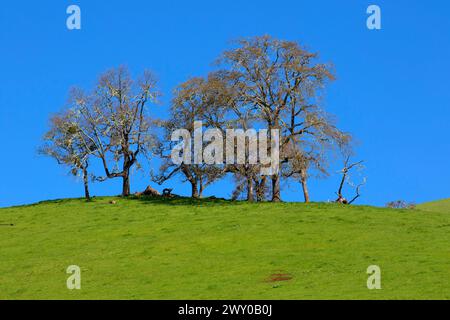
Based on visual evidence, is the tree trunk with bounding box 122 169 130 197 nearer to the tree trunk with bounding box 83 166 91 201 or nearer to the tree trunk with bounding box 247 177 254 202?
the tree trunk with bounding box 83 166 91 201

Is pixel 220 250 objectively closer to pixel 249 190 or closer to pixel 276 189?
pixel 249 190

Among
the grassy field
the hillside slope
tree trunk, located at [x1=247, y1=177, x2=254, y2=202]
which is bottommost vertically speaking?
the hillside slope

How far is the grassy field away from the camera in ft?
119

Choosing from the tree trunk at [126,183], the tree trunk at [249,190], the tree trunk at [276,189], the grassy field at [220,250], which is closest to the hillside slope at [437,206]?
the tree trunk at [276,189]

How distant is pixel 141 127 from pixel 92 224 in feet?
53.9

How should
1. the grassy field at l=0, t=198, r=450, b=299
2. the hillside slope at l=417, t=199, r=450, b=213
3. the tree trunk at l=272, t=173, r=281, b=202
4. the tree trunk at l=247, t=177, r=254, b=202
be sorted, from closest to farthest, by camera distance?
the grassy field at l=0, t=198, r=450, b=299 < the tree trunk at l=247, t=177, r=254, b=202 < the tree trunk at l=272, t=173, r=281, b=202 < the hillside slope at l=417, t=199, r=450, b=213

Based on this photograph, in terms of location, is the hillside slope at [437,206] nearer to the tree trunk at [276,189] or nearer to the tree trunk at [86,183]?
the tree trunk at [276,189]

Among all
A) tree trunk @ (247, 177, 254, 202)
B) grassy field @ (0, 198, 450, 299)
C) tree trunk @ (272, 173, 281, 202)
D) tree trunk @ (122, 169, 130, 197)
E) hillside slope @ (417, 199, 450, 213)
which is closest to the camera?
grassy field @ (0, 198, 450, 299)

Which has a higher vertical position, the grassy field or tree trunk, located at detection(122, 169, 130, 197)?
tree trunk, located at detection(122, 169, 130, 197)

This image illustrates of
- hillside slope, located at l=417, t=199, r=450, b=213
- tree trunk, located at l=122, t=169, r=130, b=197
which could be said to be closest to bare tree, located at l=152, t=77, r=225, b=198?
tree trunk, located at l=122, t=169, r=130, b=197

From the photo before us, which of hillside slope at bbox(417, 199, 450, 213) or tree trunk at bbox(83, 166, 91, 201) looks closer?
tree trunk at bbox(83, 166, 91, 201)

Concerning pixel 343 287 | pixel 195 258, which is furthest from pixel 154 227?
pixel 343 287

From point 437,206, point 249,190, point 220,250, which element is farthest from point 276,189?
point 437,206

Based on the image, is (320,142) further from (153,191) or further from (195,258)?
(195,258)
